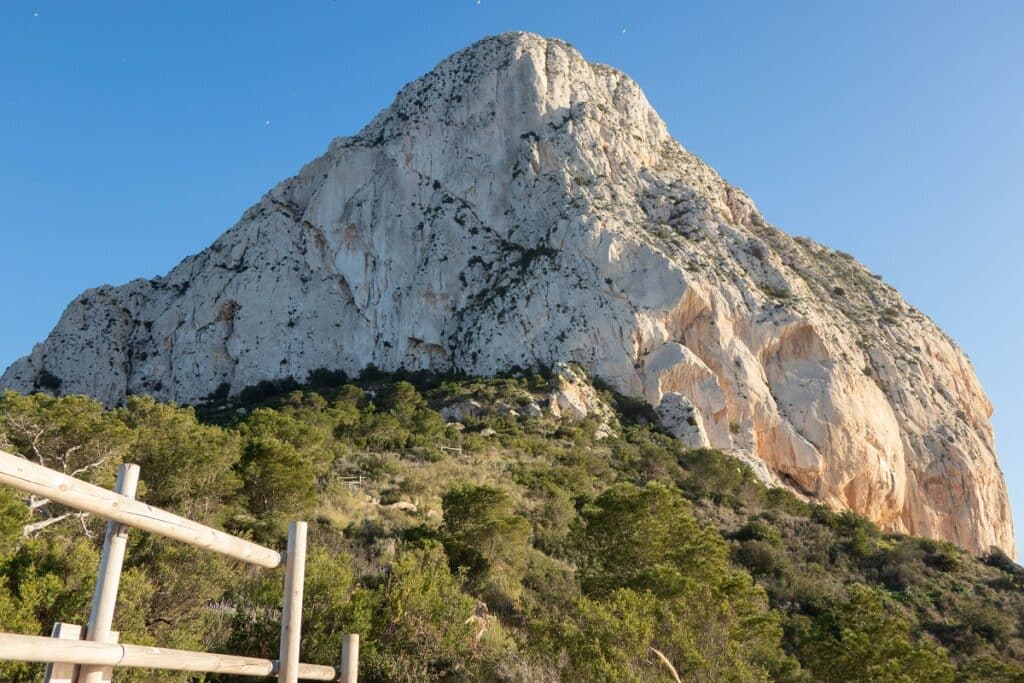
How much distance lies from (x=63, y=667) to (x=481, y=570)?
10148mm

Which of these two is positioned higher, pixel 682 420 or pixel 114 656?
pixel 682 420

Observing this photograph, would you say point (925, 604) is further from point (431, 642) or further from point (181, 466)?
point (181, 466)

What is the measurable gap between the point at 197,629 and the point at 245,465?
32.1ft

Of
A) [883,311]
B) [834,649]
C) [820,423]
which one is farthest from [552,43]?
[834,649]

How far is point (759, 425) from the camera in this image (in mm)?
41000

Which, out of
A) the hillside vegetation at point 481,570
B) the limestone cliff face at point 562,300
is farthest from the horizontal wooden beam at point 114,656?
the limestone cliff face at point 562,300

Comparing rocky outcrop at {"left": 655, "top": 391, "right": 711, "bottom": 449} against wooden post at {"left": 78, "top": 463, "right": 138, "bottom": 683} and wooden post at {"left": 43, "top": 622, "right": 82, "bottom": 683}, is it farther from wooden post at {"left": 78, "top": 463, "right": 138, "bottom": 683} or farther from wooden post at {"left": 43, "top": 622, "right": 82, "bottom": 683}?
wooden post at {"left": 43, "top": 622, "right": 82, "bottom": 683}

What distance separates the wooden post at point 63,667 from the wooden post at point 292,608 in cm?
129

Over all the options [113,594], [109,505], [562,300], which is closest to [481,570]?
[113,594]

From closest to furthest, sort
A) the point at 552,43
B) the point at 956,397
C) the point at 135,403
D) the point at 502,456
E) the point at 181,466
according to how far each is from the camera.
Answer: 1. the point at 181,466
2. the point at 135,403
3. the point at 502,456
4. the point at 956,397
5. the point at 552,43

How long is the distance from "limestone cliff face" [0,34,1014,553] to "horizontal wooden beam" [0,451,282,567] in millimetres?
37011

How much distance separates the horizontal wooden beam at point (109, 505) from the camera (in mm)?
3386

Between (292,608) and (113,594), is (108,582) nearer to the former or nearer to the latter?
(113,594)

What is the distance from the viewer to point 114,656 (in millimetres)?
3699
